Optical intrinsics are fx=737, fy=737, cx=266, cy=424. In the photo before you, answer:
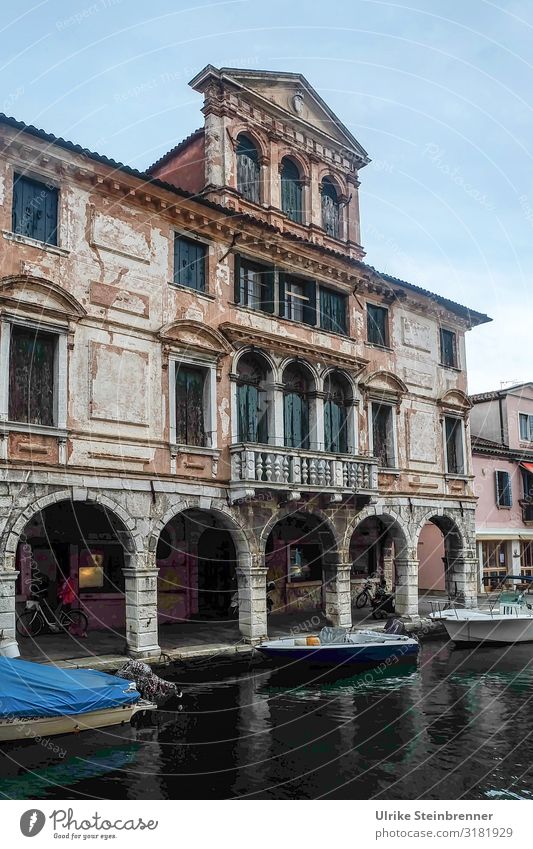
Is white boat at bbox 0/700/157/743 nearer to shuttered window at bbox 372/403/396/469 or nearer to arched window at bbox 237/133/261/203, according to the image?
shuttered window at bbox 372/403/396/469

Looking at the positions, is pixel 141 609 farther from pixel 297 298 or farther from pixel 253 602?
pixel 297 298

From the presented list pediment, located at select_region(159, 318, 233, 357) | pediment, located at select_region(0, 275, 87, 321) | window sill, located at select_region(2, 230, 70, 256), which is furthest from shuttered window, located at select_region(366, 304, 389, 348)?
window sill, located at select_region(2, 230, 70, 256)

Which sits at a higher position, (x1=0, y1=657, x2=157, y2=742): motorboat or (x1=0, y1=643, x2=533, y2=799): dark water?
(x1=0, y1=657, x2=157, y2=742): motorboat

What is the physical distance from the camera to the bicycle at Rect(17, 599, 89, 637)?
855 inches

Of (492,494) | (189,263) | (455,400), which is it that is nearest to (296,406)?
(189,263)

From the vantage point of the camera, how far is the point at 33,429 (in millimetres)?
17797

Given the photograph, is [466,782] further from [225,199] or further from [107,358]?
[225,199]

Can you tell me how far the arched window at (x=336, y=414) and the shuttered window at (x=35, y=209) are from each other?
1081 centimetres

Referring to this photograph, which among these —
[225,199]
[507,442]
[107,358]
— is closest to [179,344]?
[107,358]

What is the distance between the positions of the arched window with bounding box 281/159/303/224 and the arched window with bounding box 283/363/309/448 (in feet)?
19.5

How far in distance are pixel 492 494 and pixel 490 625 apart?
45.9ft

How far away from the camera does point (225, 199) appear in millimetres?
23938
